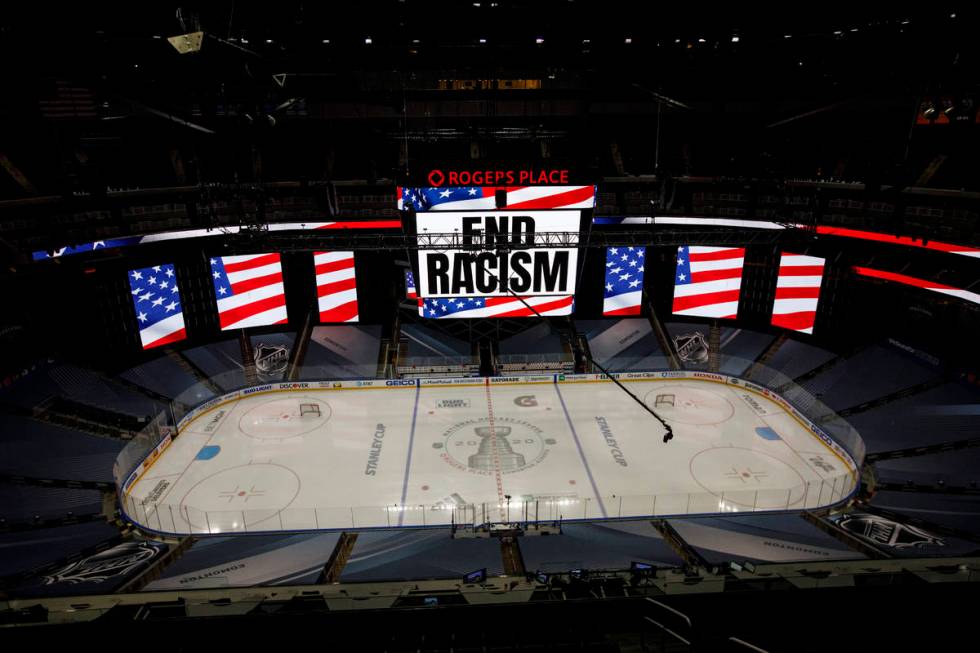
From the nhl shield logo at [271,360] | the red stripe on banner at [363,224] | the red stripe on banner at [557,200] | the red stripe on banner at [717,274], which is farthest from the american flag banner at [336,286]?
the red stripe on banner at [717,274]

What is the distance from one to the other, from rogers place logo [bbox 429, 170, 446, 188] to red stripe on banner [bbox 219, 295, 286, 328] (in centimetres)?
1031

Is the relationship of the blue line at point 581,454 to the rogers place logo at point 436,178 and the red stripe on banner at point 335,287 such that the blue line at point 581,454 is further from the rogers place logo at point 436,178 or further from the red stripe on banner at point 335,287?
the red stripe on banner at point 335,287

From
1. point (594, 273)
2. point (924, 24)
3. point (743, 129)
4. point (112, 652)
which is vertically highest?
point (924, 24)

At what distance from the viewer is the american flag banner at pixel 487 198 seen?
14453 millimetres

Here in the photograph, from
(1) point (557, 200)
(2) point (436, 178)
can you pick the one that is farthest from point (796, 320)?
(2) point (436, 178)

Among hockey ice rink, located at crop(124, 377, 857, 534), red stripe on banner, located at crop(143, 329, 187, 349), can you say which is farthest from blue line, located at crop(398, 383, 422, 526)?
red stripe on banner, located at crop(143, 329, 187, 349)

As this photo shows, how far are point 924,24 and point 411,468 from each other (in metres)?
15.9

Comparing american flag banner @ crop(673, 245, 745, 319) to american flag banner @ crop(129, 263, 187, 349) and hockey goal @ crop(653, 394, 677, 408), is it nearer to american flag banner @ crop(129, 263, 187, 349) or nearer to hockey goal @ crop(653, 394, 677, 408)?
hockey goal @ crop(653, 394, 677, 408)

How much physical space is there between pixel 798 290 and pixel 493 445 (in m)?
13.3

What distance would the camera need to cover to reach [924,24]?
40.4 ft

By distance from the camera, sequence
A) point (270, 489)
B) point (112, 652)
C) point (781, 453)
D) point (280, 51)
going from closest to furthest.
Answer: point (112, 652) < point (280, 51) < point (270, 489) < point (781, 453)

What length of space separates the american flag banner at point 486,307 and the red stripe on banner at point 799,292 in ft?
29.1

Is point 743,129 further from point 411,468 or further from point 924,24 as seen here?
point 411,468

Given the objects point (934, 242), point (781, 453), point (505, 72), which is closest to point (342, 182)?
point (505, 72)
